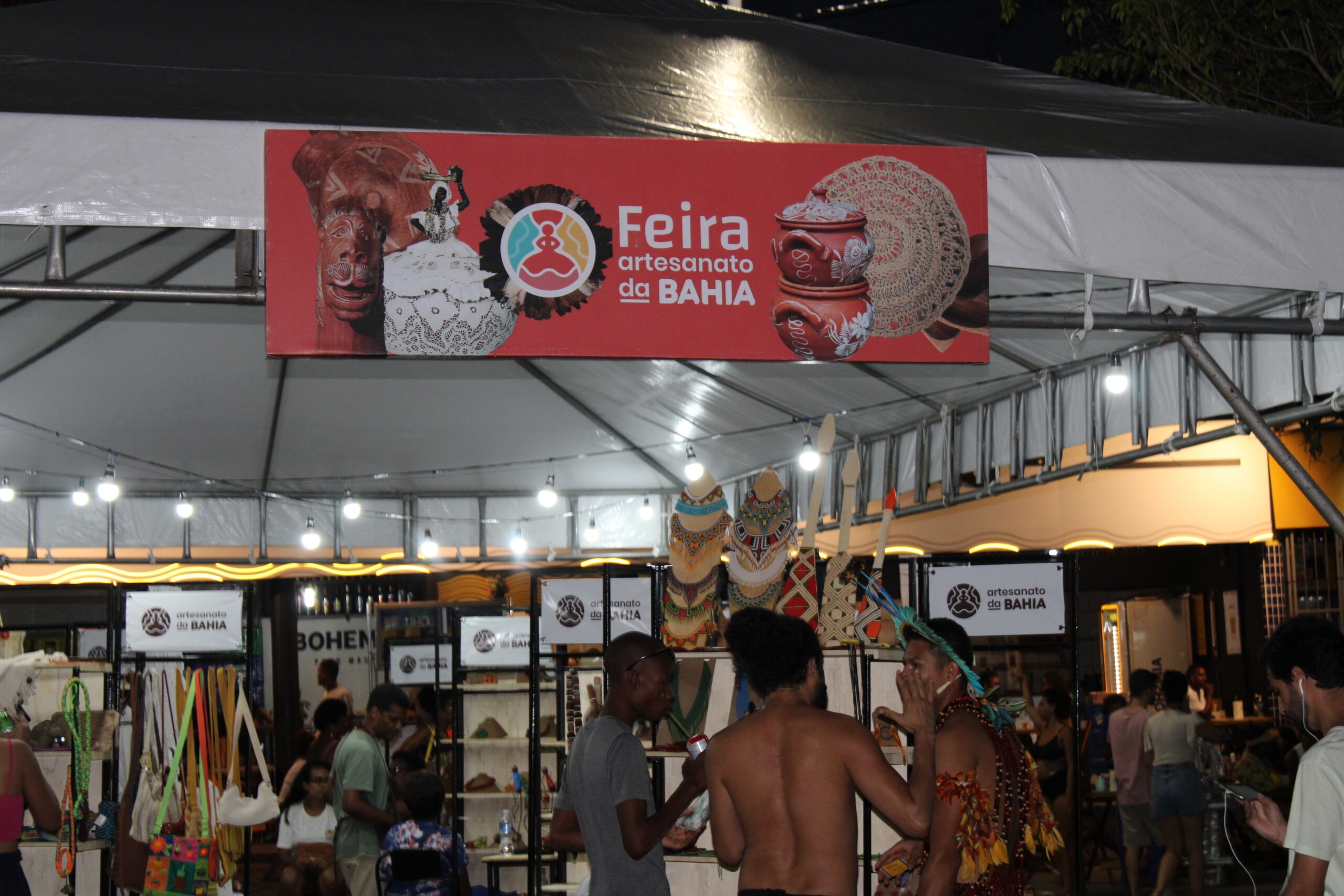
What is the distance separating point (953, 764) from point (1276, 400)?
3.07 meters

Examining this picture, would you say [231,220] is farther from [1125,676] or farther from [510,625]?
[1125,676]

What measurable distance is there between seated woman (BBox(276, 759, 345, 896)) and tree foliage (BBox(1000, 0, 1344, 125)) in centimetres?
733

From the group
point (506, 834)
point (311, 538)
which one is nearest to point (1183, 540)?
point (506, 834)

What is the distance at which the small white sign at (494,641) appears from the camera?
26.8 ft

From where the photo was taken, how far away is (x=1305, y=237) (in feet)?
13.2

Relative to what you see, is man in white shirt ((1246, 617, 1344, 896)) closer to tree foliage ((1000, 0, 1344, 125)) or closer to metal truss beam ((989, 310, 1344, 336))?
metal truss beam ((989, 310, 1344, 336))

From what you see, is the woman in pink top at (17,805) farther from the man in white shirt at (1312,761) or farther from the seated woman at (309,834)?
the man in white shirt at (1312,761)

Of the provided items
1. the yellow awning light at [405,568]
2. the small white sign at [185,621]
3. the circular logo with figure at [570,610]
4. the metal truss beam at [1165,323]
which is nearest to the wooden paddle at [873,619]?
the metal truss beam at [1165,323]

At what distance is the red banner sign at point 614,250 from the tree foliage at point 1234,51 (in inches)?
265

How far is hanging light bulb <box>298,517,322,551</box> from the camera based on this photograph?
12086 mm

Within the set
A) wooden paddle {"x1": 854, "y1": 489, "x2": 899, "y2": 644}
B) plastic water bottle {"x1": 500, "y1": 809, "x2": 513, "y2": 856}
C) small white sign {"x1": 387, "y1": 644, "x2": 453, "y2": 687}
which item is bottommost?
plastic water bottle {"x1": 500, "y1": 809, "x2": 513, "y2": 856}

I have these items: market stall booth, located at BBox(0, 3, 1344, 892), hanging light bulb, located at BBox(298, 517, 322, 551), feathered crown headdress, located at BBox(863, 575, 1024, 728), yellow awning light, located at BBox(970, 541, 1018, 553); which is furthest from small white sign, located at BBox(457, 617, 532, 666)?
feathered crown headdress, located at BBox(863, 575, 1024, 728)

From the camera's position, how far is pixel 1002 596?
5383mm

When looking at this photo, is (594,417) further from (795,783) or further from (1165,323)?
(795,783)
